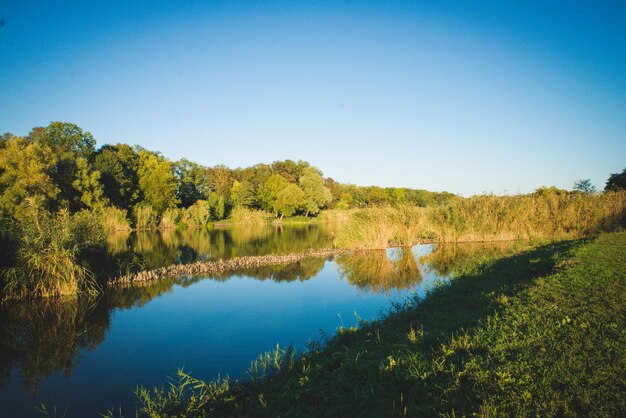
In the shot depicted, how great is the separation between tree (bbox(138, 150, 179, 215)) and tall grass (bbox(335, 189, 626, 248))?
40.2 meters

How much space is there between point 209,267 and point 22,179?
29.0 metres

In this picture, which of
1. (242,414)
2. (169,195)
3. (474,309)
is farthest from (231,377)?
(169,195)

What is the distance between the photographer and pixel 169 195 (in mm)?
57094

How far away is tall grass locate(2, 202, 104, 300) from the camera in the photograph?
11211 mm

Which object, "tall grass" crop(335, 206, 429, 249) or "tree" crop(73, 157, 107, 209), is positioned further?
"tree" crop(73, 157, 107, 209)

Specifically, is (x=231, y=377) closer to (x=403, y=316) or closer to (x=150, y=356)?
(x=150, y=356)

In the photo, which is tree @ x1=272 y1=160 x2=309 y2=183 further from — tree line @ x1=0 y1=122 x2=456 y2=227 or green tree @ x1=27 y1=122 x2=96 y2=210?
green tree @ x1=27 y1=122 x2=96 y2=210

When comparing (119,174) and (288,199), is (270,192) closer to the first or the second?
(288,199)

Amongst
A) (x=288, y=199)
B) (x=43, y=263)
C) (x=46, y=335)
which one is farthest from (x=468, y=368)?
(x=288, y=199)

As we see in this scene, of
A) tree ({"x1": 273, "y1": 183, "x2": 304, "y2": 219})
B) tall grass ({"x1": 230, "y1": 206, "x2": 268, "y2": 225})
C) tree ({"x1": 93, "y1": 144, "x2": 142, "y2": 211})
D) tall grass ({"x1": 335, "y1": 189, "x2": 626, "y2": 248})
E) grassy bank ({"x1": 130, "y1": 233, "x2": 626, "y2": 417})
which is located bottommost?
grassy bank ({"x1": 130, "y1": 233, "x2": 626, "y2": 417})

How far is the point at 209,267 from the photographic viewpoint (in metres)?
17.7

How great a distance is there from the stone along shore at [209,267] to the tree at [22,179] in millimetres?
24280

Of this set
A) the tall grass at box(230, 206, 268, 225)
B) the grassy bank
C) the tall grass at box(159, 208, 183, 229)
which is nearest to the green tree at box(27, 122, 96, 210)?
the tall grass at box(159, 208, 183, 229)

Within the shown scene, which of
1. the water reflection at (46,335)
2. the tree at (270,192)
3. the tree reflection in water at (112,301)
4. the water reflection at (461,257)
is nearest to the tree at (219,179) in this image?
the tree at (270,192)
